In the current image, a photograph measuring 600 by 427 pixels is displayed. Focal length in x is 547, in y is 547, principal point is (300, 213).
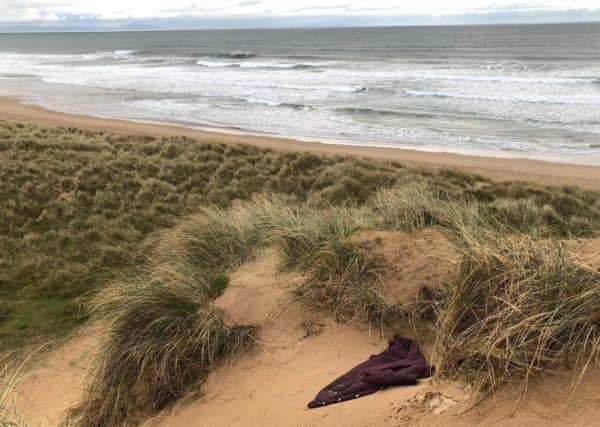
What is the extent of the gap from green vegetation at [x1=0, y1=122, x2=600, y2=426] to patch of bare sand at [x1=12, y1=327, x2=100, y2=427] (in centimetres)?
32

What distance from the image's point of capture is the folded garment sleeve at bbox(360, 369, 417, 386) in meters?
3.45

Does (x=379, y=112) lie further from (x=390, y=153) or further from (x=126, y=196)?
(x=126, y=196)

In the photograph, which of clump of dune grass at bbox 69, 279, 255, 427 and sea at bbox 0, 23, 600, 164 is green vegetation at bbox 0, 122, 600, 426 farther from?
sea at bbox 0, 23, 600, 164

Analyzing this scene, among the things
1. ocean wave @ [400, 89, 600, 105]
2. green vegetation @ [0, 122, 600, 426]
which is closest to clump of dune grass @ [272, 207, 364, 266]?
green vegetation @ [0, 122, 600, 426]

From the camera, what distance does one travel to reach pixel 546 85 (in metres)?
34.2

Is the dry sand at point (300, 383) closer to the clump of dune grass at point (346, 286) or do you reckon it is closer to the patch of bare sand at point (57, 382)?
the patch of bare sand at point (57, 382)

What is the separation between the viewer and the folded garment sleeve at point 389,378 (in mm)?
3449

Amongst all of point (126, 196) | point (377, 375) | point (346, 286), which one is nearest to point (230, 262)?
point (346, 286)

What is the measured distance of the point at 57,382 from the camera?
5098 millimetres

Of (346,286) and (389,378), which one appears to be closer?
(389,378)

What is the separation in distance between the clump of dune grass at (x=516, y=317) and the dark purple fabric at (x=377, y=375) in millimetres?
176

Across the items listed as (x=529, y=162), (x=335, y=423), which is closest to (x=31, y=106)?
(x=529, y=162)

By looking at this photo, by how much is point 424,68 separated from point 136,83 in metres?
24.3

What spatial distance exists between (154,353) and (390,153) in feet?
47.6
